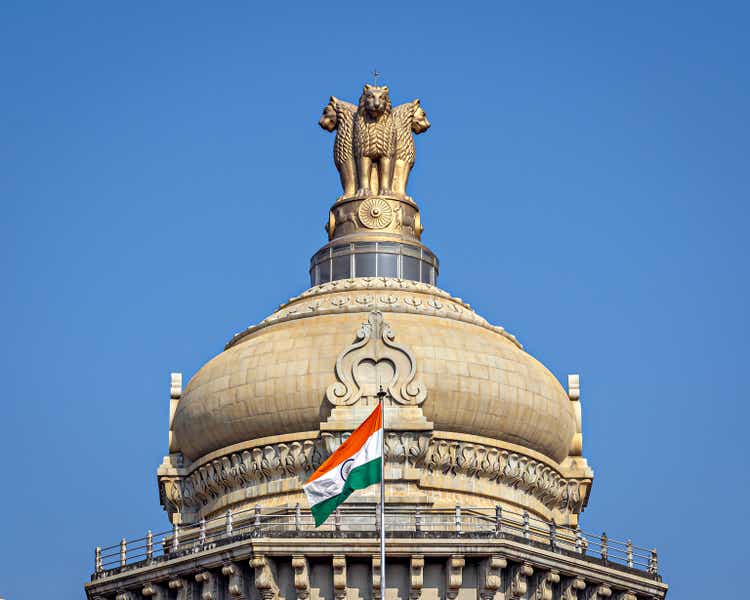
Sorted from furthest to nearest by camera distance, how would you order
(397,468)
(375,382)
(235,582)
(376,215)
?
(376,215), (375,382), (397,468), (235,582)

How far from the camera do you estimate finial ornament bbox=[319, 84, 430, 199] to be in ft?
289

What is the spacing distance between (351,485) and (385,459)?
5155 millimetres

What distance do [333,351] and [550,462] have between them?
7.24 m

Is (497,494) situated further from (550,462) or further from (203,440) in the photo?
(203,440)

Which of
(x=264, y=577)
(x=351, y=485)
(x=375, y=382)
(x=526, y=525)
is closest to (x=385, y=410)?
(x=375, y=382)

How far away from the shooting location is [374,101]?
289 feet

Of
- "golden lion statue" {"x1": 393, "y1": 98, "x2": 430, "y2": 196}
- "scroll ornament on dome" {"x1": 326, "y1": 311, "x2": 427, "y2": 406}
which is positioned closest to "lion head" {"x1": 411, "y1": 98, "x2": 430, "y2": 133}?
"golden lion statue" {"x1": 393, "y1": 98, "x2": 430, "y2": 196}

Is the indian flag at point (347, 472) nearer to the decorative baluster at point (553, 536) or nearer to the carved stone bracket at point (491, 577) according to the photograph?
the carved stone bracket at point (491, 577)

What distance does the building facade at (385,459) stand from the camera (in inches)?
2970

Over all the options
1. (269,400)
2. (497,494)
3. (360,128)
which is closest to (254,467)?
(269,400)

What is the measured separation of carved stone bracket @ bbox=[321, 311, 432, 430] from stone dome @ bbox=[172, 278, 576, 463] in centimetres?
42

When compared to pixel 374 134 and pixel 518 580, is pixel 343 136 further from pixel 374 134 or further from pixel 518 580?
pixel 518 580

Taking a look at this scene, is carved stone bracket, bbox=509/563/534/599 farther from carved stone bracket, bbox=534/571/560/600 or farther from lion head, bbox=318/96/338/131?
lion head, bbox=318/96/338/131

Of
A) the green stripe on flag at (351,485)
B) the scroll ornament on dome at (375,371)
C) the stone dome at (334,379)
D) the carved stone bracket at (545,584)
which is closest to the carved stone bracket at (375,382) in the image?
the scroll ornament on dome at (375,371)
